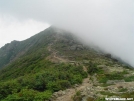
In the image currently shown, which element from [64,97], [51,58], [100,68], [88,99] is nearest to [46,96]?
[64,97]

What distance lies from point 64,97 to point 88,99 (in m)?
13.3

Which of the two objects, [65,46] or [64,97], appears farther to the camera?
[65,46]

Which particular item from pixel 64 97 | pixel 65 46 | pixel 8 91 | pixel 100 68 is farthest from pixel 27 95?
pixel 65 46

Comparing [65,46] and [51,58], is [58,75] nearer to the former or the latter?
[51,58]

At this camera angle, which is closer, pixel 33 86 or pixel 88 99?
pixel 88 99

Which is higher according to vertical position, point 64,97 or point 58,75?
point 58,75

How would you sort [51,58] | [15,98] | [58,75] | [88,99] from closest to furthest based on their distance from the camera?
[88,99], [15,98], [58,75], [51,58]

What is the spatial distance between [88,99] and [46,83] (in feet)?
94.3

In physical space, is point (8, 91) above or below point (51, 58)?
below

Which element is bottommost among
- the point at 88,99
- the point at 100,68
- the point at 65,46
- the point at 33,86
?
the point at 88,99

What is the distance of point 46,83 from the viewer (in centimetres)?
7419

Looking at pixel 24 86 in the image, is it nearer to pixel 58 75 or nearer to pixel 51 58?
pixel 58 75

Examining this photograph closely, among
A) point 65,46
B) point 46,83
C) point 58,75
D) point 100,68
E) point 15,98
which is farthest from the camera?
point 65,46

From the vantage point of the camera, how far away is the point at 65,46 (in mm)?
186625
